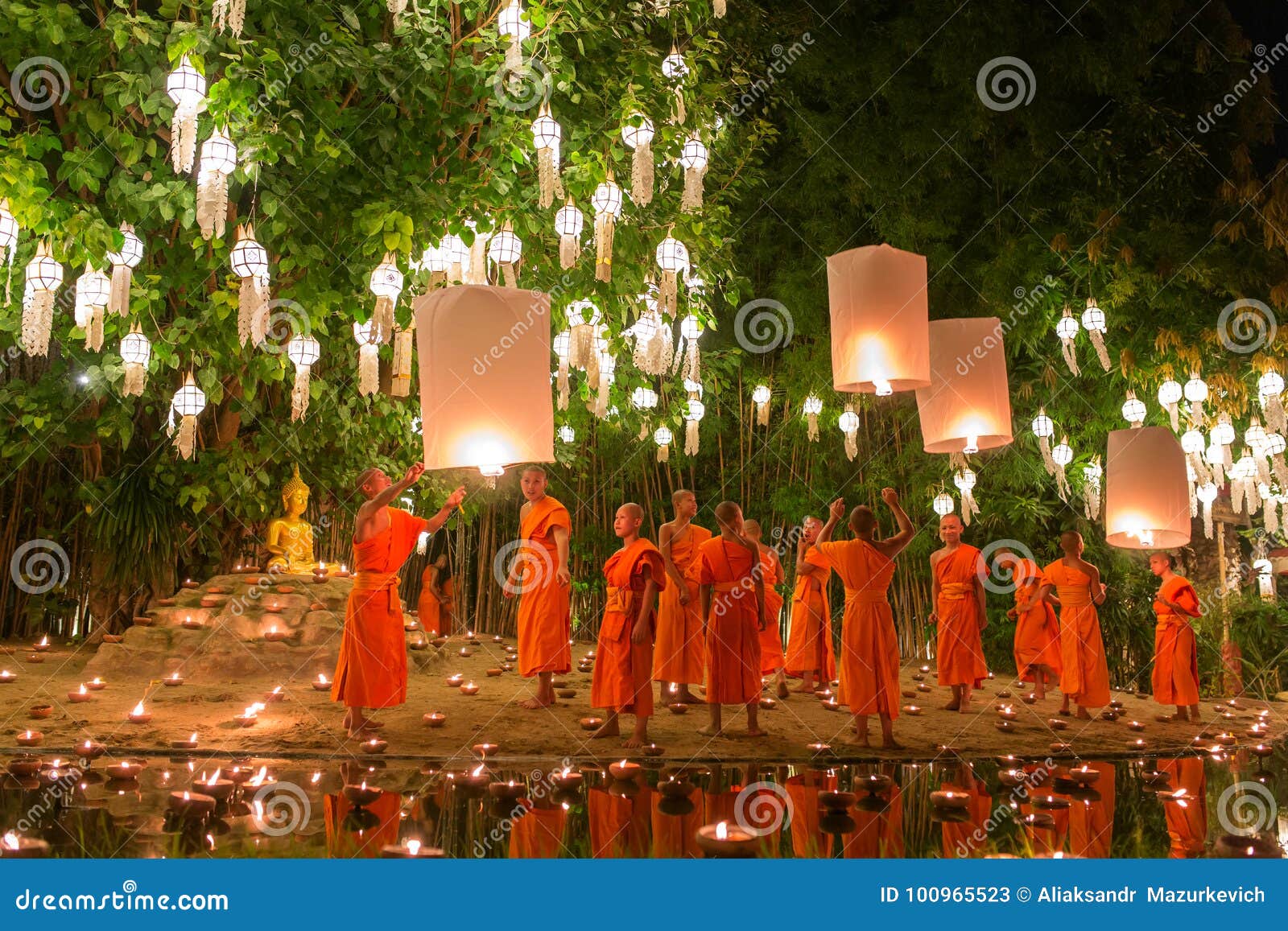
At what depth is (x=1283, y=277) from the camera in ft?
26.5

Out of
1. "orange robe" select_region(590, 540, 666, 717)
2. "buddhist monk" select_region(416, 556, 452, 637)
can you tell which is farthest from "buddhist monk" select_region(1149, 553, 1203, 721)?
"buddhist monk" select_region(416, 556, 452, 637)

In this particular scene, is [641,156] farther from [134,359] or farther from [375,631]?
[134,359]

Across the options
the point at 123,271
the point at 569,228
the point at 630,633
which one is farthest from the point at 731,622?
the point at 123,271

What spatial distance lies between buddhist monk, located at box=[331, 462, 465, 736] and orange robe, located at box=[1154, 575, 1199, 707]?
16.9ft

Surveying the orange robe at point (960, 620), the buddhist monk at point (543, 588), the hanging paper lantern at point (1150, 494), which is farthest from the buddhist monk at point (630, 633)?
the orange robe at point (960, 620)

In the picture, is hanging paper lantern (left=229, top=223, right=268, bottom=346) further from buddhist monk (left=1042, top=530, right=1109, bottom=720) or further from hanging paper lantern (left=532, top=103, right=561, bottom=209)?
buddhist monk (left=1042, top=530, right=1109, bottom=720)

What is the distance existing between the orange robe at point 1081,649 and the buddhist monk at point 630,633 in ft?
11.7

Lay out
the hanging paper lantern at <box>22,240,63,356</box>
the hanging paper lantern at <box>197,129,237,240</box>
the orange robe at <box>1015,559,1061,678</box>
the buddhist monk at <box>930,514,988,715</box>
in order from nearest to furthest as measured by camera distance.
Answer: the hanging paper lantern at <box>197,129,237,240</box>
the hanging paper lantern at <box>22,240,63,356</box>
the buddhist monk at <box>930,514,988,715</box>
the orange robe at <box>1015,559,1061,678</box>

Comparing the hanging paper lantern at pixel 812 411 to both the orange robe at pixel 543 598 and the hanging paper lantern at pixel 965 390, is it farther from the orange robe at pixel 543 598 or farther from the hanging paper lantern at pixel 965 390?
the hanging paper lantern at pixel 965 390

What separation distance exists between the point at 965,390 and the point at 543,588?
2592 mm

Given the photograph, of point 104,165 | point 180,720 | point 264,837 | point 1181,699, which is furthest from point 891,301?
point 1181,699

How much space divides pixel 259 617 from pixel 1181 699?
20.8ft

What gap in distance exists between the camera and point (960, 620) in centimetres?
705

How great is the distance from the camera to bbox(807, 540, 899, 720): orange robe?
16.1 ft
